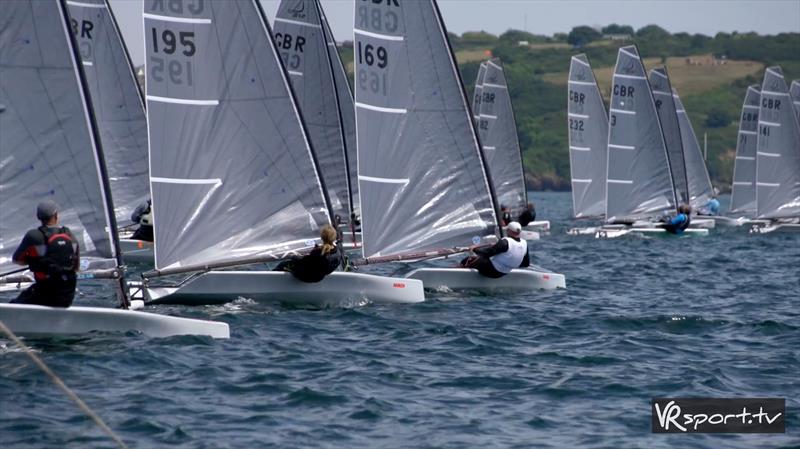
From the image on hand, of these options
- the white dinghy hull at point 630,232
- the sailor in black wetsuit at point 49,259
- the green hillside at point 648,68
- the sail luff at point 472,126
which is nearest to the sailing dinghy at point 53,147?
the sailor in black wetsuit at point 49,259

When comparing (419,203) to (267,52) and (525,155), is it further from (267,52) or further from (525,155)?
(525,155)

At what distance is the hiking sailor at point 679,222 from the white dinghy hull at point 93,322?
79.1 feet

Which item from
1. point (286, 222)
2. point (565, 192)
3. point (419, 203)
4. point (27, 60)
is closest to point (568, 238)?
point (419, 203)

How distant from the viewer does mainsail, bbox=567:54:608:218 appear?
143ft

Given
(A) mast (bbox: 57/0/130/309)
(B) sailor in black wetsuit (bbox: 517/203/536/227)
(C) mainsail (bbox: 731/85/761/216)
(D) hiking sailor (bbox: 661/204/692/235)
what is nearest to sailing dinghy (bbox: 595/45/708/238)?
(D) hiking sailor (bbox: 661/204/692/235)

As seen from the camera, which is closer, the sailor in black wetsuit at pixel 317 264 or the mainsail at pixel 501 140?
the sailor in black wetsuit at pixel 317 264

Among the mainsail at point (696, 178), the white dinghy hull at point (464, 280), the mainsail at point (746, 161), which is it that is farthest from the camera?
the mainsail at point (696, 178)

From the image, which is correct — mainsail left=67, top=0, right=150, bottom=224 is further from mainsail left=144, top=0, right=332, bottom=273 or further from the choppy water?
mainsail left=144, top=0, right=332, bottom=273

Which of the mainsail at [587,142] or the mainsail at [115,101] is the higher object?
the mainsail at [115,101]

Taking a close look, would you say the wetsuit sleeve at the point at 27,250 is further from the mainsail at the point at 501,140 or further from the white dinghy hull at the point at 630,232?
the mainsail at the point at 501,140

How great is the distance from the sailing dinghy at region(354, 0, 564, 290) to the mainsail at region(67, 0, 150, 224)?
327 inches

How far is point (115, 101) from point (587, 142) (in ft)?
69.5

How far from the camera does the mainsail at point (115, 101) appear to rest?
26062mm

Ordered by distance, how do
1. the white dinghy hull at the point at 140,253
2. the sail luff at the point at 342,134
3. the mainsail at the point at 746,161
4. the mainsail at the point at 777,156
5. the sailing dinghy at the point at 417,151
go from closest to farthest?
the sailing dinghy at the point at 417,151
the white dinghy hull at the point at 140,253
the sail luff at the point at 342,134
the mainsail at the point at 777,156
the mainsail at the point at 746,161
